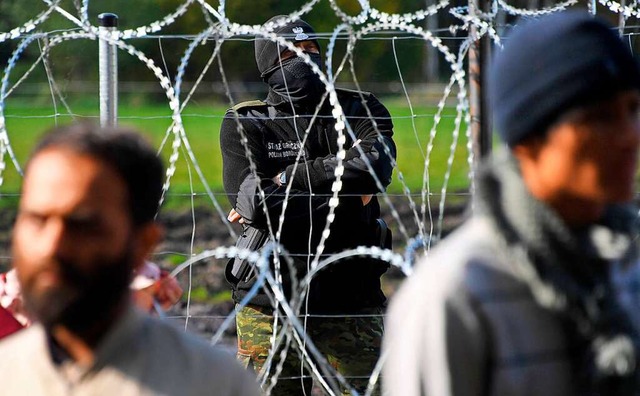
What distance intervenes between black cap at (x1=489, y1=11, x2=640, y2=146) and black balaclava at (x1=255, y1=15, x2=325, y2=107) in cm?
270

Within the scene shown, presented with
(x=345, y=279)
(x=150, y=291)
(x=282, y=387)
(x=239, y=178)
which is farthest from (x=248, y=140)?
(x=150, y=291)

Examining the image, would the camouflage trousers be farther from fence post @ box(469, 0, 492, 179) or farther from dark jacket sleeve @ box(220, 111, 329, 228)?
fence post @ box(469, 0, 492, 179)

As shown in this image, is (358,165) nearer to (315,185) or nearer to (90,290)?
(315,185)

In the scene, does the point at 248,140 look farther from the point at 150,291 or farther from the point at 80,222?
the point at 80,222

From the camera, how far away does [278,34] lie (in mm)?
4586

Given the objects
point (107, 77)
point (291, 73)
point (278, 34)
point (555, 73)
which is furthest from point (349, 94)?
point (555, 73)

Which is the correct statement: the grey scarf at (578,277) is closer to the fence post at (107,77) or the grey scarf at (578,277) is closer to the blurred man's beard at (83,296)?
the blurred man's beard at (83,296)

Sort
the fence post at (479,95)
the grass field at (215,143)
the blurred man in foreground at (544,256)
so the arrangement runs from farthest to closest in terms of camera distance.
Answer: the grass field at (215,143)
the fence post at (479,95)
the blurred man in foreground at (544,256)

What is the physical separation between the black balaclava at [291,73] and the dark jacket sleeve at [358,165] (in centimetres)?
15

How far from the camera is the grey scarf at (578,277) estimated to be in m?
1.72

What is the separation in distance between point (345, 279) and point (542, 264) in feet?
8.81

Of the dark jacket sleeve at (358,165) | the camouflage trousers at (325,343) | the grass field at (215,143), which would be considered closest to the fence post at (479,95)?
the dark jacket sleeve at (358,165)

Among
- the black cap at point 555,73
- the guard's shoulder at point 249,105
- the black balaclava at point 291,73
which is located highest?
the black cap at point 555,73

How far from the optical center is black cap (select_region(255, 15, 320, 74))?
455 cm
